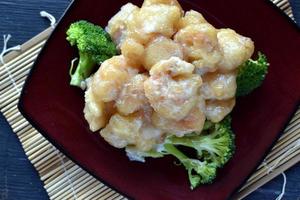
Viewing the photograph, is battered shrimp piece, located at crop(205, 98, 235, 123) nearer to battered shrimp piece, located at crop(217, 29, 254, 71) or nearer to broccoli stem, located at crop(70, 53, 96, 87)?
battered shrimp piece, located at crop(217, 29, 254, 71)

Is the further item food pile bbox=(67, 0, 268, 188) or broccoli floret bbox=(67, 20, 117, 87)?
broccoli floret bbox=(67, 20, 117, 87)

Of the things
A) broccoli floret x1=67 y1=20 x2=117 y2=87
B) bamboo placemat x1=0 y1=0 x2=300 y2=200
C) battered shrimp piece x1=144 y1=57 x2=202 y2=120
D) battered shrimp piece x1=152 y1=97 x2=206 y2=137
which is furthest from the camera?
bamboo placemat x1=0 y1=0 x2=300 y2=200

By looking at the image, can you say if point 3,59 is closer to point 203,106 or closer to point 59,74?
point 59,74

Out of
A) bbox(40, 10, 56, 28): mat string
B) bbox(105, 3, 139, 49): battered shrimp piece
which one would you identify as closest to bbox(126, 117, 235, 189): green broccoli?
bbox(105, 3, 139, 49): battered shrimp piece

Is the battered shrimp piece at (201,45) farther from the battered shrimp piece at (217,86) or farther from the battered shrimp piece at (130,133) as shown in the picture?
the battered shrimp piece at (130,133)

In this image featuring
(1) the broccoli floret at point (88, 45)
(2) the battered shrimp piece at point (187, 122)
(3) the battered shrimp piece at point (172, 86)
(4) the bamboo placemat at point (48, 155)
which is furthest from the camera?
(4) the bamboo placemat at point (48, 155)

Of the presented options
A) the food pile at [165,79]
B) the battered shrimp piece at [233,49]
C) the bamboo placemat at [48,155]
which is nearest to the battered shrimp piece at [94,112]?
the food pile at [165,79]
